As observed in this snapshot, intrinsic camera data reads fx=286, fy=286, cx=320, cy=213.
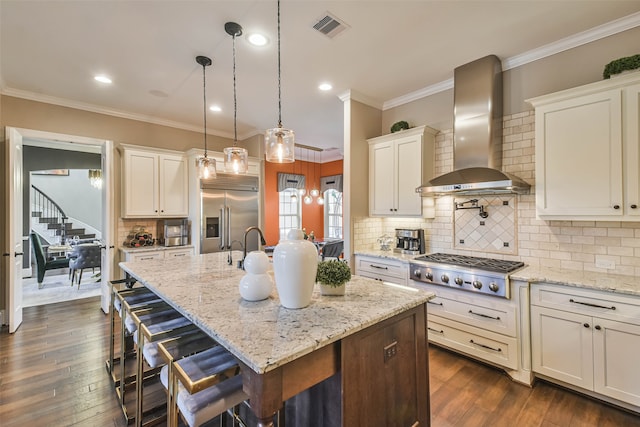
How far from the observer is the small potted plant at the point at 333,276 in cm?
158

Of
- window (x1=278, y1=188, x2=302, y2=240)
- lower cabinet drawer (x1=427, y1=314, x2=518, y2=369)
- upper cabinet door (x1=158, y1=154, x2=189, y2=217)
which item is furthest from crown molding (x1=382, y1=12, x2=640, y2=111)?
window (x1=278, y1=188, x2=302, y2=240)

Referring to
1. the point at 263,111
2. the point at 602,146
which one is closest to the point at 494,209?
the point at 602,146

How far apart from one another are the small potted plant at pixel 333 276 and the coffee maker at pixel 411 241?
209cm

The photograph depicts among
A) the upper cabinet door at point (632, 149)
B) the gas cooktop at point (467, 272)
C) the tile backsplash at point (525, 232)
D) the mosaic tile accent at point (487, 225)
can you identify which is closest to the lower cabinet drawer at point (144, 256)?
the tile backsplash at point (525, 232)

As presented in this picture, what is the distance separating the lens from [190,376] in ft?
3.98

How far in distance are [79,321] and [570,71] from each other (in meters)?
6.15

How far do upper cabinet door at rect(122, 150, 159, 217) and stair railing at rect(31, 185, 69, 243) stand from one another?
573cm

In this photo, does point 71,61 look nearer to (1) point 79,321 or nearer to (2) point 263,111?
(2) point 263,111

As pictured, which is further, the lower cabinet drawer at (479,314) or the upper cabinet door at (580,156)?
the lower cabinet drawer at (479,314)

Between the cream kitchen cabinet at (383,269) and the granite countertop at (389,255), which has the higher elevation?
the granite countertop at (389,255)

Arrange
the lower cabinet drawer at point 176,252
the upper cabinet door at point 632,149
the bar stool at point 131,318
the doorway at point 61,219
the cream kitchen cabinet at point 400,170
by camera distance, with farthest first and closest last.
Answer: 1. the doorway at point 61,219
2. the lower cabinet drawer at point 176,252
3. the cream kitchen cabinet at point 400,170
4. the upper cabinet door at point 632,149
5. the bar stool at point 131,318

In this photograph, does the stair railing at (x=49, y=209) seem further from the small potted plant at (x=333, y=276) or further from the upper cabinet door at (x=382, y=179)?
the small potted plant at (x=333, y=276)

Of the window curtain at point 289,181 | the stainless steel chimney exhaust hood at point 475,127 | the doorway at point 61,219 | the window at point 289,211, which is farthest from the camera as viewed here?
the window at point 289,211

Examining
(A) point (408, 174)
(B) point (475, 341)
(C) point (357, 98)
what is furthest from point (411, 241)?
(C) point (357, 98)
